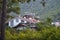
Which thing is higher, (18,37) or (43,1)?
(43,1)

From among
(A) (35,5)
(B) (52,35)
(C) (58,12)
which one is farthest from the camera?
(A) (35,5)

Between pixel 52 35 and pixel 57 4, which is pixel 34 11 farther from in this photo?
pixel 52 35

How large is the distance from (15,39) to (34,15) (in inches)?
2074

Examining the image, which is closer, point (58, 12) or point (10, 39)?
point (10, 39)

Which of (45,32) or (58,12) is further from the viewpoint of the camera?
(58,12)

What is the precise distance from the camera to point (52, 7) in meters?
72.8

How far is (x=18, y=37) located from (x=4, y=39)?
1139mm

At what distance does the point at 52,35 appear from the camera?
1523 centimetres

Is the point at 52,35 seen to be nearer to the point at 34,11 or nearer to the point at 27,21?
the point at 27,21

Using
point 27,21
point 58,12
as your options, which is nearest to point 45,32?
point 27,21

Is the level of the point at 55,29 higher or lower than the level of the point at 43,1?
lower

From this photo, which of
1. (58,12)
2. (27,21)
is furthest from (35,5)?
(27,21)

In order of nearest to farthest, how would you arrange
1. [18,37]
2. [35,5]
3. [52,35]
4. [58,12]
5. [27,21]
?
[52,35] < [18,37] < [27,21] < [58,12] < [35,5]

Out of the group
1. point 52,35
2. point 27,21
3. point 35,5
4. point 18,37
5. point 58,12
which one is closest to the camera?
point 52,35
